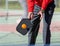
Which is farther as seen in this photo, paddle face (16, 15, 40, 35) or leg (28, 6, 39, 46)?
leg (28, 6, 39, 46)

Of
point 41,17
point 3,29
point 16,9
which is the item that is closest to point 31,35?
point 41,17

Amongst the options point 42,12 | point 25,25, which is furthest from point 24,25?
point 42,12

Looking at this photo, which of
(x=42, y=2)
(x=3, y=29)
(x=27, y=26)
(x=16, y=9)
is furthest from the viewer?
(x=16, y=9)

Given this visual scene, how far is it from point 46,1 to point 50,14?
0.80 feet

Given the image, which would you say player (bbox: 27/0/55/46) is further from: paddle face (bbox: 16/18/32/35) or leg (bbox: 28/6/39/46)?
paddle face (bbox: 16/18/32/35)

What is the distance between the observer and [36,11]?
17.4 ft

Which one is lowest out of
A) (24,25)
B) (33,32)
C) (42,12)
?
(33,32)

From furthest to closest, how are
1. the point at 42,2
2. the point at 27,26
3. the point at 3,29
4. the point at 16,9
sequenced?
the point at 16,9 → the point at 3,29 → the point at 42,2 → the point at 27,26

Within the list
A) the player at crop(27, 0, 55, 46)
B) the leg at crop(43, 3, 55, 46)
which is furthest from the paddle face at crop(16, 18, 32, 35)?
the leg at crop(43, 3, 55, 46)

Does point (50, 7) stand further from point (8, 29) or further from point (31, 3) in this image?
point (8, 29)

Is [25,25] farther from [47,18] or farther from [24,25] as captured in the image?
[47,18]

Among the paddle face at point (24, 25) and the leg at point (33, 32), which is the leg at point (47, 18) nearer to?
the leg at point (33, 32)

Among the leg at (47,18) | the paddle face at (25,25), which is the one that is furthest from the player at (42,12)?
the paddle face at (25,25)

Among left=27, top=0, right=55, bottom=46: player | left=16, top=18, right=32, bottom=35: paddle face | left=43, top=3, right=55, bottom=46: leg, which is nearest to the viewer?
left=16, top=18, right=32, bottom=35: paddle face
